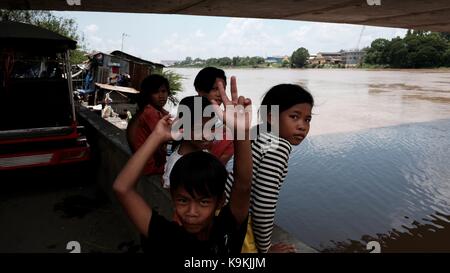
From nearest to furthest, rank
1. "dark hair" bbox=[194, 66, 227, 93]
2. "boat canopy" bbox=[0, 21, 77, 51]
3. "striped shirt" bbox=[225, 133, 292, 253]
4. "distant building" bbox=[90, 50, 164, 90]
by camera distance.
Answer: "striped shirt" bbox=[225, 133, 292, 253]
"dark hair" bbox=[194, 66, 227, 93]
"boat canopy" bbox=[0, 21, 77, 51]
"distant building" bbox=[90, 50, 164, 90]

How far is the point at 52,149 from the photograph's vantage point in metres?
4.98

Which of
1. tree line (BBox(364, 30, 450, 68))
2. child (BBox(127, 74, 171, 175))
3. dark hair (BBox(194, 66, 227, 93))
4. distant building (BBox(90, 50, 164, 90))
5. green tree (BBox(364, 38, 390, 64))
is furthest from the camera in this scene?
green tree (BBox(364, 38, 390, 64))

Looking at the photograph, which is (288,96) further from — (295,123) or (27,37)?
(27,37)

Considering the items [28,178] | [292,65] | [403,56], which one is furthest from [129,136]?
[292,65]

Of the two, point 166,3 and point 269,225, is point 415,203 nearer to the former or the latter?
point 166,3

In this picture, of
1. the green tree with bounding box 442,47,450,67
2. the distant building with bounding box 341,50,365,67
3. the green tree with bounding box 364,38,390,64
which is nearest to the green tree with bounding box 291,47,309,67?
the distant building with bounding box 341,50,365,67

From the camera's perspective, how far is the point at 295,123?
5.69 ft

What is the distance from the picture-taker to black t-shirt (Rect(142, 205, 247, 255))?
1284 millimetres

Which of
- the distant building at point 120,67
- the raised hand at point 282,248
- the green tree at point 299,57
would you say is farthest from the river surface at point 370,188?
the green tree at point 299,57

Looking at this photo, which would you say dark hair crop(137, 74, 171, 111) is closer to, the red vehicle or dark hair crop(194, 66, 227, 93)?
dark hair crop(194, 66, 227, 93)

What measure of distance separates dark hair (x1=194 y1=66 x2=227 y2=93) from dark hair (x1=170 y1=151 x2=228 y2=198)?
1.28 m

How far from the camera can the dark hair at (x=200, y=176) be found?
1328mm

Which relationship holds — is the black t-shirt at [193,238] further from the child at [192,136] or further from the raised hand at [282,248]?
the child at [192,136]

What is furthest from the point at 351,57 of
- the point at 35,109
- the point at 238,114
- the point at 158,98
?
the point at 238,114
